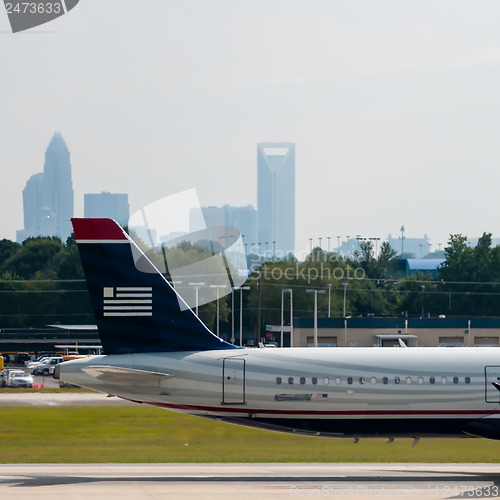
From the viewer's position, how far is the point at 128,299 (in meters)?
36.5

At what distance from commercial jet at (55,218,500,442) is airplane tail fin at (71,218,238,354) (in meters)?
0.03

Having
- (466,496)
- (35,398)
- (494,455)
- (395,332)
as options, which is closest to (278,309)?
(395,332)

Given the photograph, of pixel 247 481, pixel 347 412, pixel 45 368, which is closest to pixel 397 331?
pixel 45 368

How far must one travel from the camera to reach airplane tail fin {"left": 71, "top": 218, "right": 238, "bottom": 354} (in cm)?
3622

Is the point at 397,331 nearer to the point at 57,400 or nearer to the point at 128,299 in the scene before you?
the point at 57,400

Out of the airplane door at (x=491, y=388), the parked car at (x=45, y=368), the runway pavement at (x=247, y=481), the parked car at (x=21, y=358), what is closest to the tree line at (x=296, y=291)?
the parked car at (x=21, y=358)

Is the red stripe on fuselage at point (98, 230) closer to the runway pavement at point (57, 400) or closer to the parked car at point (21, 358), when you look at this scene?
the runway pavement at point (57, 400)

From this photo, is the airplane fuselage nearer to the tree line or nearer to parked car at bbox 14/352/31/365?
parked car at bbox 14/352/31/365

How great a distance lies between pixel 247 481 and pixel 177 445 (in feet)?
36.9

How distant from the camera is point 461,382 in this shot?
3625cm

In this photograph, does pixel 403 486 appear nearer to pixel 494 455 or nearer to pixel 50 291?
pixel 494 455

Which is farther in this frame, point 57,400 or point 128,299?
point 57,400

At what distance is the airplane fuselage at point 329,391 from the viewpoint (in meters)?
36.1

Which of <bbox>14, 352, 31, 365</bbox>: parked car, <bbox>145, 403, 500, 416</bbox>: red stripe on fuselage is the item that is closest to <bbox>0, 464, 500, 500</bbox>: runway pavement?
<bbox>145, 403, 500, 416</bbox>: red stripe on fuselage
